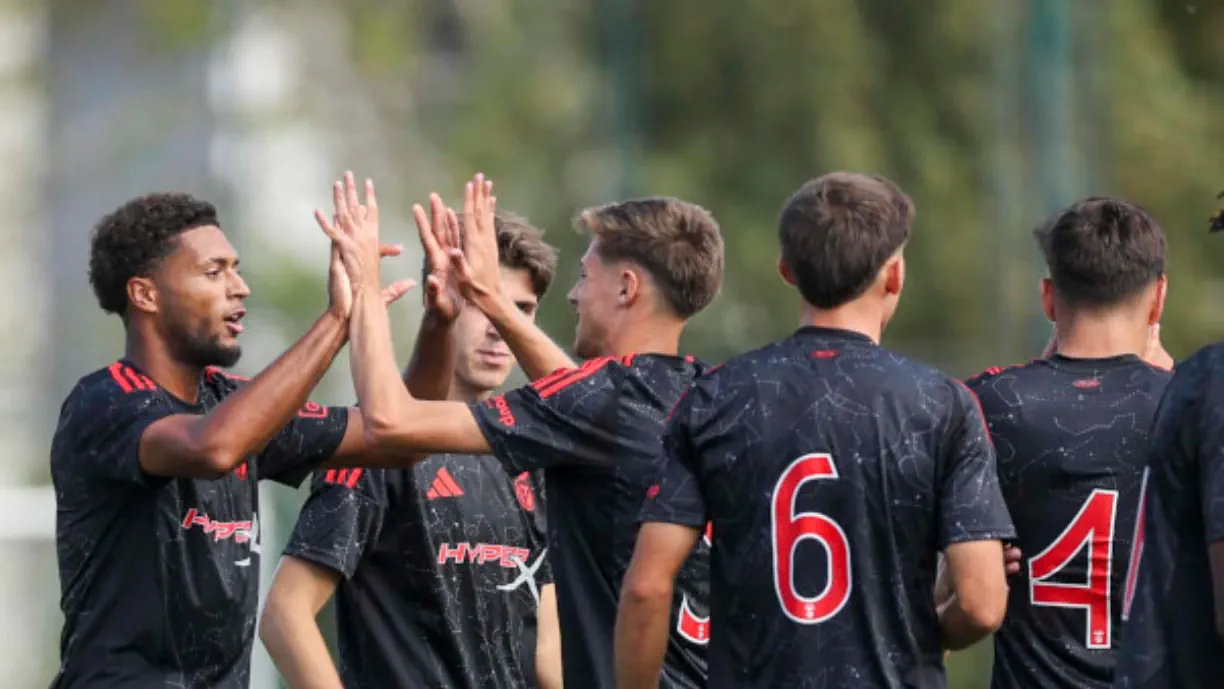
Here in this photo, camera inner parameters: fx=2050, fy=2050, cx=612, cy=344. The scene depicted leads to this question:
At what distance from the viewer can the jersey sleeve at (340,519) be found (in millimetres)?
5230

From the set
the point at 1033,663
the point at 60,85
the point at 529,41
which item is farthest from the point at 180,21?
the point at 1033,663

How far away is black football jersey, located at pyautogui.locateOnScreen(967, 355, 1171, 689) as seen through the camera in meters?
4.59

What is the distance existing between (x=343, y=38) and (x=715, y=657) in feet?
38.7

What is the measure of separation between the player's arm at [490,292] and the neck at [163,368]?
2.42ft

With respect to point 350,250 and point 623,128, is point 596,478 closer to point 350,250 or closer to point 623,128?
point 350,250

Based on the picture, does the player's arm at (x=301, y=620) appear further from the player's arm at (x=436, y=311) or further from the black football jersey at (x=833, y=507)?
the black football jersey at (x=833, y=507)

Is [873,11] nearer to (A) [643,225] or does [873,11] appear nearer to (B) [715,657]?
(A) [643,225]

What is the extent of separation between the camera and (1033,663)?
181 inches

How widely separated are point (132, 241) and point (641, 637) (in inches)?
71.4

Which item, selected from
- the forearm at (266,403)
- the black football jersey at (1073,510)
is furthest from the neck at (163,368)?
the black football jersey at (1073,510)

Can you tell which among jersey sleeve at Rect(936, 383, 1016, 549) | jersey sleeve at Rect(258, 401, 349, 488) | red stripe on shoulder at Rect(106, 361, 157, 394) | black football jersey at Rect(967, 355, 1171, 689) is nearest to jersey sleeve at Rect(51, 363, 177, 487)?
red stripe on shoulder at Rect(106, 361, 157, 394)

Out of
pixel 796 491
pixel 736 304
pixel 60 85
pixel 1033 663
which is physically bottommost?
pixel 1033 663

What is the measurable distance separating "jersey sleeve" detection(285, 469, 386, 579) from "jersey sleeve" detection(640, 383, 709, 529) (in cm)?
137

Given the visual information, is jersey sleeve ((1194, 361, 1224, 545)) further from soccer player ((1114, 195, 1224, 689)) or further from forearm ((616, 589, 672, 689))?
forearm ((616, 589, 672, 689))
